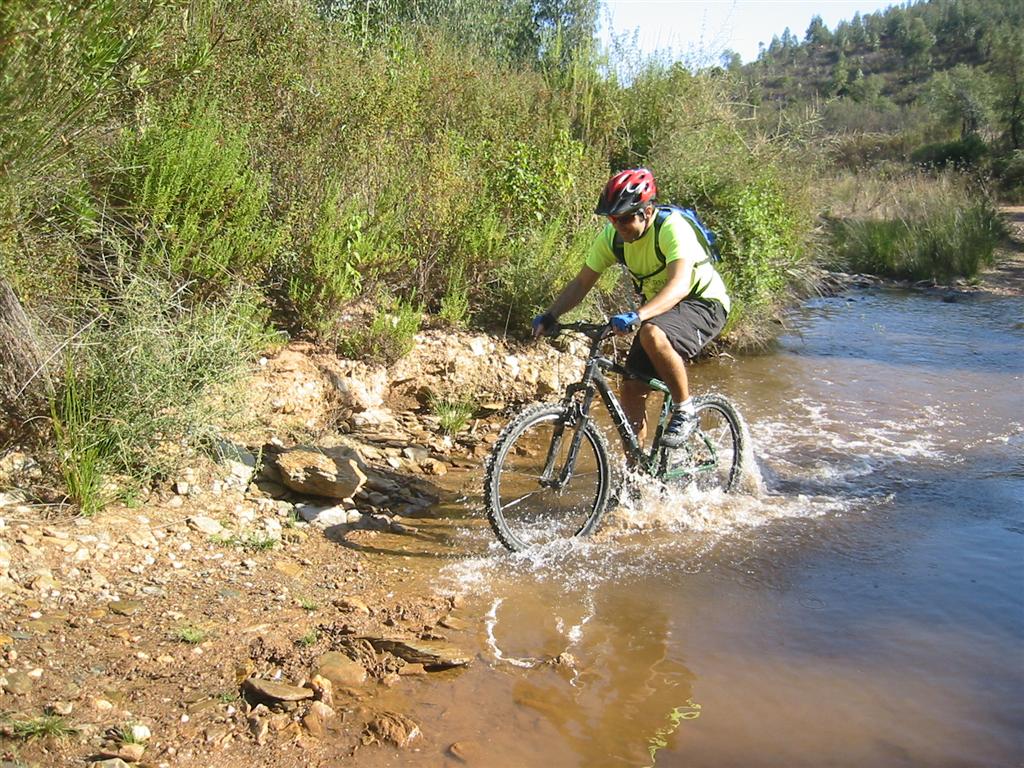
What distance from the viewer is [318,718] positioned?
357cm

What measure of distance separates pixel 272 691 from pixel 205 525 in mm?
1674

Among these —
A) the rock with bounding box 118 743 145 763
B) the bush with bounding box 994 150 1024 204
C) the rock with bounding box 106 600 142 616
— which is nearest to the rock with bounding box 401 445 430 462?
the rock with bounding box 106 600 142 616

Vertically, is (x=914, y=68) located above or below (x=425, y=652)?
above

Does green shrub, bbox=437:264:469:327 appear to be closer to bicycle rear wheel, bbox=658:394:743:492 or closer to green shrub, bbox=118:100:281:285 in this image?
green shrub, bbox=118:100:281:285

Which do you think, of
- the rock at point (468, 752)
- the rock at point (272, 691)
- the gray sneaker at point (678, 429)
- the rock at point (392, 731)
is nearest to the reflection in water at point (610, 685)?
the rock at point (468, 752)

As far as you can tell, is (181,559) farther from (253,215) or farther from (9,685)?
(253,215)

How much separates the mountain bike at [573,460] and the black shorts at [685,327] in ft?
0.47

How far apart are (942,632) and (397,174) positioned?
614 cm

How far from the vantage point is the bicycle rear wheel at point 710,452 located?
6148mm

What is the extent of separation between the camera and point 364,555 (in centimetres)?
525

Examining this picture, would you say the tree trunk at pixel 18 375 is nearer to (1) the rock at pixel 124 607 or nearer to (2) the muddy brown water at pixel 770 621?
(1) the rock at pixel 124 607

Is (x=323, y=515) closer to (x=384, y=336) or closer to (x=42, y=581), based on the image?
(x=42, y=581)

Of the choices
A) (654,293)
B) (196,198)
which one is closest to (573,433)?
(654,293)

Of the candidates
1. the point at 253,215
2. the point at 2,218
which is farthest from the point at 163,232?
the point at 2,218
